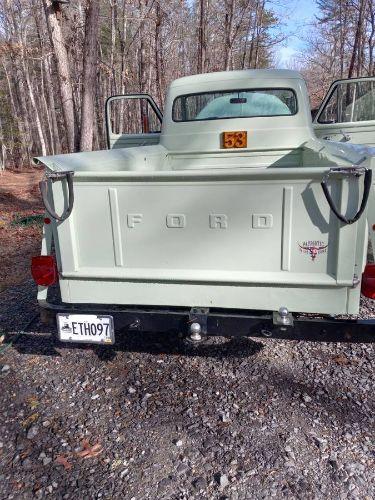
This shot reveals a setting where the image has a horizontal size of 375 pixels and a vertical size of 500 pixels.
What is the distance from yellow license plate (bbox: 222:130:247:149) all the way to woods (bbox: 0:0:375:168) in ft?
17.2

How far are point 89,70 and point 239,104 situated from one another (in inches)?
213

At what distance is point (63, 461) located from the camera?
7.60 feet

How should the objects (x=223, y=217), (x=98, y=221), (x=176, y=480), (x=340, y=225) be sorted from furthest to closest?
(x=98, y=221) → (x=223, y=217) → (x=340, y=225) → (x=176, y=480)

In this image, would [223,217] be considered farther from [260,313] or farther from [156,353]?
[156,353]

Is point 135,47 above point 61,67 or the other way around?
above

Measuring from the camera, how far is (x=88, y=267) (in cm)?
276

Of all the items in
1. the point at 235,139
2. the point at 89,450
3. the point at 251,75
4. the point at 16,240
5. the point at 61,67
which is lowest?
the point at 89,450

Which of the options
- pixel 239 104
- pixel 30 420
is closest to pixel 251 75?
pixel 239 104

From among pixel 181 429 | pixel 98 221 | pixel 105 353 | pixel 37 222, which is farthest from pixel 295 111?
pixel 37 222

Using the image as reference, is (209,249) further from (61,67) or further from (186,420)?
(61,67)

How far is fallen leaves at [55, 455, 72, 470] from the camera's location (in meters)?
2.28

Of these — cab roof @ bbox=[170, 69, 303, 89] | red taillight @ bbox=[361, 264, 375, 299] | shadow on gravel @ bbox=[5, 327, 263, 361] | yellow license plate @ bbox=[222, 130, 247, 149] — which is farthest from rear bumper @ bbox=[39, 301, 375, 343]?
cab roof @ bbox=[170, 69, 303, 89]

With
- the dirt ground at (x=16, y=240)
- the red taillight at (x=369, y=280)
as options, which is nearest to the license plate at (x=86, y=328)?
the red taillight at (x=369, y=280)

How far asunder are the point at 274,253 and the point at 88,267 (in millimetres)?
1256
